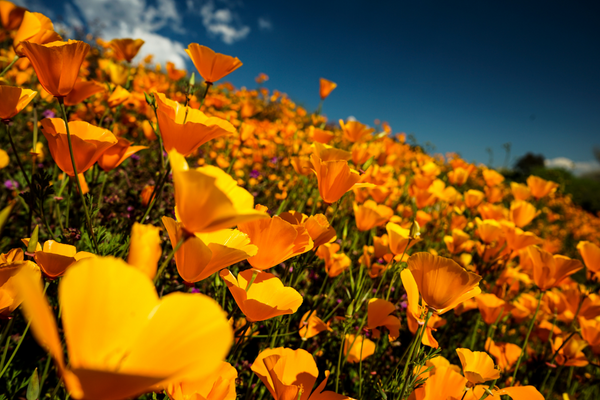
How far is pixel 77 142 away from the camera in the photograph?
76cm

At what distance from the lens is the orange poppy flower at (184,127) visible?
687 millimetres

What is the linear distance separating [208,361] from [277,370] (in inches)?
19.3

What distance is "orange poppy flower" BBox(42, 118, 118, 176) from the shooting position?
76cm

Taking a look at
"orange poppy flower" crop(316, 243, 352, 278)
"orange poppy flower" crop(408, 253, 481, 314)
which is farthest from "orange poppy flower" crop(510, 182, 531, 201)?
"orange poppy flower" crop(408, 253, 481, 314)

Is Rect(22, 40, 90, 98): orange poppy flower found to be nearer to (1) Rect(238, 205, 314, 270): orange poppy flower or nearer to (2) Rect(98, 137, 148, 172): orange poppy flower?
(2) Rect(98, 137, 148, 172): orange poppy flower

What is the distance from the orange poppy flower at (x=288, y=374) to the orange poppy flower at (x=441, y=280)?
335mm

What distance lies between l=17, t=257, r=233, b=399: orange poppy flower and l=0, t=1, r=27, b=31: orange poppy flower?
1.67m

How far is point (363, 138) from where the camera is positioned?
1938 millimetres

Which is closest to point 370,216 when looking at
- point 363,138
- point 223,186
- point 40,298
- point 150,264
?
point 363,138

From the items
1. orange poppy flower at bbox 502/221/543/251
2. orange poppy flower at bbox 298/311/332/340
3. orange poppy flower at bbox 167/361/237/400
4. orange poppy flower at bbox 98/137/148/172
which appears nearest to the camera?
orange poppy flower at bbox 167/361/237/400

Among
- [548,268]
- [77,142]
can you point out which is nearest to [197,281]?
[77,142]

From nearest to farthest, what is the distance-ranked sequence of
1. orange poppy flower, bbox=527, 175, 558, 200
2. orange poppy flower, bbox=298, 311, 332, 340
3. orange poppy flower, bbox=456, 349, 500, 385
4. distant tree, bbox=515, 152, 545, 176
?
orange poppy flower, bbox=456, 349, 500, 385, orange poppy flower, bbox=298, 311, 332, 340, orange poppy flower, bbox=527, 175, 558, 200, distant tree, bbox=515, 152, 545, 176

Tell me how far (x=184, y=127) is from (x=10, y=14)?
137cm

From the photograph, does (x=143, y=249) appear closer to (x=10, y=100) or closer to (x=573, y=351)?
(x=10, y=100)
